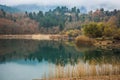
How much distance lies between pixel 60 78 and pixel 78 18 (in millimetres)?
144287

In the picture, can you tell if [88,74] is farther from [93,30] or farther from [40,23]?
[40,23]

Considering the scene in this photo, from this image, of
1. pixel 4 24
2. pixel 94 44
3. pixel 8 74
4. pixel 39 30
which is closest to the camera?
pixel 8 74

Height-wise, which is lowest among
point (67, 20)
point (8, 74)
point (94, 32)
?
point (8, 74)

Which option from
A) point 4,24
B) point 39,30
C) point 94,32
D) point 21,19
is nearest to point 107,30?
point 94,32

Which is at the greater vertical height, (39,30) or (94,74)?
(39,30)

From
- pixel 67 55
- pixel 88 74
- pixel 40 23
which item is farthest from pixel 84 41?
pixel 40 23

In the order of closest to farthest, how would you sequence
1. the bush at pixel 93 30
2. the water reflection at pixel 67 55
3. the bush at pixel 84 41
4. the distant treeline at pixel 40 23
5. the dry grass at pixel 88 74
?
the dry grass at pixel 88 74
the water reflection at pixel 67 55
the bush at pixel 84 41
the bush at pixel 93 30
the distant treeline at pixel 40 23

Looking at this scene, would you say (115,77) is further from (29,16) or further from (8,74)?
(29,16)

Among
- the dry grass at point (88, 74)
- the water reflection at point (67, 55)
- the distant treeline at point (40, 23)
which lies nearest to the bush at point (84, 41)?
the water reflection at point (67, 55)

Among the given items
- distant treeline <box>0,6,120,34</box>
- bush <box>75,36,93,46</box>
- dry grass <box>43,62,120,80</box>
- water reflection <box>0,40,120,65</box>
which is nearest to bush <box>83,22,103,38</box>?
bush <box>75,36,93,46</box>

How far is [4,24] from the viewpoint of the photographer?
12638 centimetres

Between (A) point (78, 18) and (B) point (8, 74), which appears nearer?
(B) point (8, 74)

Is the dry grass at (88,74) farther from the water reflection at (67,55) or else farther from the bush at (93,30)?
the bush at (93,30)

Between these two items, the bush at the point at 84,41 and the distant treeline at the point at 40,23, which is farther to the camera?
the distant treeline at the point at 40,23
